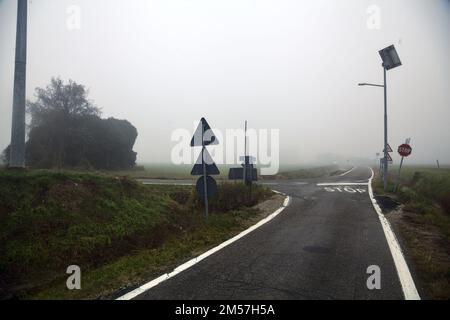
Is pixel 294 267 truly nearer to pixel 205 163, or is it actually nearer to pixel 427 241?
pixel 427 241

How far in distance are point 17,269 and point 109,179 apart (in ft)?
17.6

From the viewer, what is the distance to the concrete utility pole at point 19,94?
940cm

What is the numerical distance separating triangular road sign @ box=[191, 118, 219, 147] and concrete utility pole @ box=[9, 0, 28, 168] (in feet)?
17.8

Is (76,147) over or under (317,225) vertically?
over

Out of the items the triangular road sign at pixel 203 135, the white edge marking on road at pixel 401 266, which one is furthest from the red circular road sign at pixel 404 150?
the triangular road sign at pixel 203 135

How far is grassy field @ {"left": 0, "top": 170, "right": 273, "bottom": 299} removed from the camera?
530 centimetres

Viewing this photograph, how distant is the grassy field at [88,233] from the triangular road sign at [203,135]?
2.29m

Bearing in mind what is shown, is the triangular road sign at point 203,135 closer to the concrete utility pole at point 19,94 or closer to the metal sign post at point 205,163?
the metal sign post at point 205,163

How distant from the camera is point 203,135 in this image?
8375mm

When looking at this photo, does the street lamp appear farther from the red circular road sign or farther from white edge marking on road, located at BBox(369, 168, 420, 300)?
white edge marking on road, located at BBox(369, 168, 420, 300)

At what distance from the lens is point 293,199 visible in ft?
48.1

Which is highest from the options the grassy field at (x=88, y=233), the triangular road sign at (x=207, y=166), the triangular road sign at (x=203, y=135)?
the triangular road sign at (x=203, y=135)
